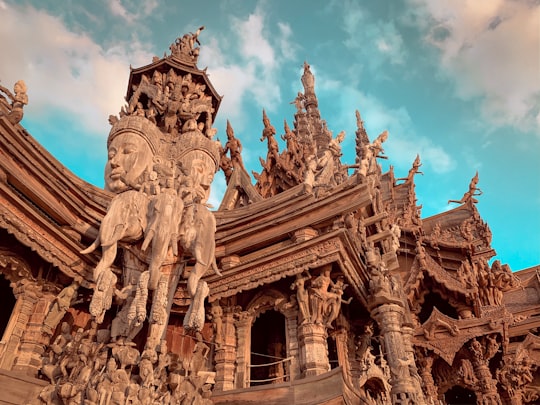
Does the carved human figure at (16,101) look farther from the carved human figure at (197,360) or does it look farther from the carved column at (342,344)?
the carved column at (342,344)

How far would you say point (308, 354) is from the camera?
752 centimetres

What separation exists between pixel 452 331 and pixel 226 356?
6783 millimetres

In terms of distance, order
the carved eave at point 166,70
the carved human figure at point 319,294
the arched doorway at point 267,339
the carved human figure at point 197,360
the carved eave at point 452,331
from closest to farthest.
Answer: the carved human figure at point 197,360
the carved human figure at point 319,294
the arched doorway at point 267,339
the carved eave at point 452,331
the carved eave at point 166,70

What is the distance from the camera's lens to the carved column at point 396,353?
301 inches

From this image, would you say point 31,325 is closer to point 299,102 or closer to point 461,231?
point 461,231

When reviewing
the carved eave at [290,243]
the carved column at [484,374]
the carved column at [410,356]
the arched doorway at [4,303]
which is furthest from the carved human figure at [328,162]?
the arched doorway at [4,303]

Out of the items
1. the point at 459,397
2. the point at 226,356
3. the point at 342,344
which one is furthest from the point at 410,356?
the point at 459,397

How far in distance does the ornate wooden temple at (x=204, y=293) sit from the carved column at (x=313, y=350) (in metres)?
0.04

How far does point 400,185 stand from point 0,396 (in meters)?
16.8

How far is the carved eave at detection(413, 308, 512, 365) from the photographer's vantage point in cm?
1120

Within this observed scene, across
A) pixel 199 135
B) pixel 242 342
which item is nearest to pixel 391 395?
pixel 242 342

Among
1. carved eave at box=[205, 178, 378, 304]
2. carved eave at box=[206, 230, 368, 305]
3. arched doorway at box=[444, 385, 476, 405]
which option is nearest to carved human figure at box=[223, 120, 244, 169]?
carved eave at box=[205, 178, 378, 304]

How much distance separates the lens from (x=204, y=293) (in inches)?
277

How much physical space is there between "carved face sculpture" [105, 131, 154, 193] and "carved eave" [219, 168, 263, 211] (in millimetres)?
3732
